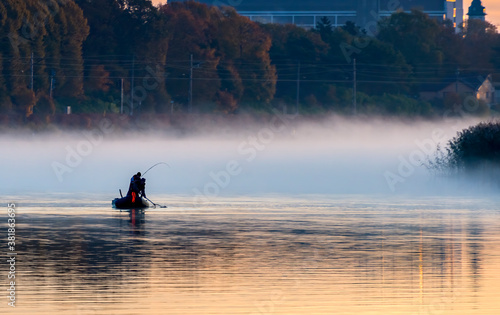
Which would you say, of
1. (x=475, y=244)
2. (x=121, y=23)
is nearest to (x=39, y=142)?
(x=121, y=23)

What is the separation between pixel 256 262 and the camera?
25484 mm

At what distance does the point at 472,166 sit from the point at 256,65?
270 ft

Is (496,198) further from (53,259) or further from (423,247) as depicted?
(53,259)

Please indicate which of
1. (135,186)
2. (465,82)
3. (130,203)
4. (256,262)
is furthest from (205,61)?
(256,262)

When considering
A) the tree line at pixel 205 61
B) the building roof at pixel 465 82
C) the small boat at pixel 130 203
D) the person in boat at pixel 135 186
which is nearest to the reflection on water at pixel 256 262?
the small boat at pixel 130 203

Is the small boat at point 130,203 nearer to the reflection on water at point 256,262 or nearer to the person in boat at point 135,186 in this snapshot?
the person in boat at point 135,186

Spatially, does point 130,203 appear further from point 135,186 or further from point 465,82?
point 465,82

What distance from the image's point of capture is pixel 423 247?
28578 millimetres

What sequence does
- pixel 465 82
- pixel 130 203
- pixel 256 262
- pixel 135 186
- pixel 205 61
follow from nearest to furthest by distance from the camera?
pixel 256 262 < pixel 130 203 < pixel 135 186 < pixel 205 61 < pixel 465 82

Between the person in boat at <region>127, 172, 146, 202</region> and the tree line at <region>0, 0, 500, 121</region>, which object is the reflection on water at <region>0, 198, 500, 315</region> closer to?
the person in boat at <region>127, 172, 146, 202</region>

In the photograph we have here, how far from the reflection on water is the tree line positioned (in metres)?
73.6

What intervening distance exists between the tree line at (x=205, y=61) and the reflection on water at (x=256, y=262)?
73.6 metres

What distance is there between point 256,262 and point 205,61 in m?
102

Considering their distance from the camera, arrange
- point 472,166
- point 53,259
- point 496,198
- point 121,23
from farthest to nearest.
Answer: point 121,23
point 472,166
point 496,198
point 53,259
